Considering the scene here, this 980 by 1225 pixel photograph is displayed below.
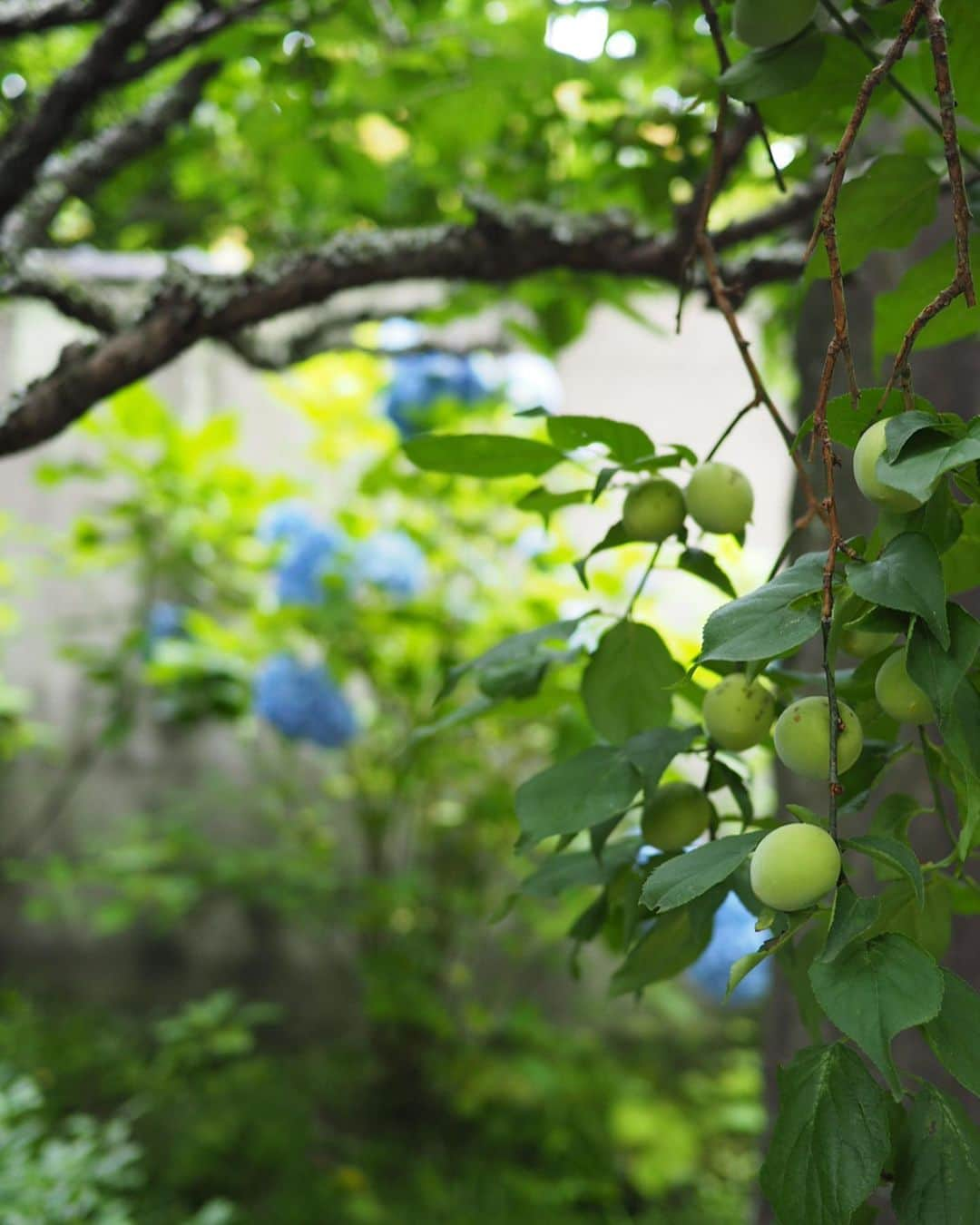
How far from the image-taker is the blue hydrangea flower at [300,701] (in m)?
1.35

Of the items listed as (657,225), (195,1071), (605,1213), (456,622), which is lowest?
(605,1213)

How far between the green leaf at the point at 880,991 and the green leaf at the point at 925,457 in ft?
0.31

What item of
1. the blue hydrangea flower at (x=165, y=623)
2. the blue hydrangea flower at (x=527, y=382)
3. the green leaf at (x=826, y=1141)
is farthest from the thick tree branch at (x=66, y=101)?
the blue hydrangea flower at (x=165, y=623)

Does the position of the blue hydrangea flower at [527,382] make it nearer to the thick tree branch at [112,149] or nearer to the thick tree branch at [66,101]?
the thick tree branch at [112,149]

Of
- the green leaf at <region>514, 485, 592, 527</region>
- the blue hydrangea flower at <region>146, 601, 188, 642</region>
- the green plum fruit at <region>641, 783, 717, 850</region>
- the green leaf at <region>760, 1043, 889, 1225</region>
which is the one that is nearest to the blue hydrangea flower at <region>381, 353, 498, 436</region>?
the blue hydrangea flower at <region>146, 601, 188, 642</region>

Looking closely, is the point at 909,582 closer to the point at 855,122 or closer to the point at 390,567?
the point at 855,122

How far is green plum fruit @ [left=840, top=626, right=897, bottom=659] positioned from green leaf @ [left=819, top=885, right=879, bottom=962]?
0.28ft

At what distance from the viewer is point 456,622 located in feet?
4.61

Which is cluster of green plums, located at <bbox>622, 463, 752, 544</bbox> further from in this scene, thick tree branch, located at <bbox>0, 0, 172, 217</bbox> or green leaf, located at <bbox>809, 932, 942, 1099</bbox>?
thick tree branch, located at <bbox>0, 0, 172, 217</bbox>

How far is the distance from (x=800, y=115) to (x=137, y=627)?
4.31 ft

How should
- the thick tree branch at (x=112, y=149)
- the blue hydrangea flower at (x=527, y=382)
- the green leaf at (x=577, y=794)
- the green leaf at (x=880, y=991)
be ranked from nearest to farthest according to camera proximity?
the green leaf at (x=880, y=991), the green leaf at (x=577, y=794), the thick tree branch at (x=112, y=149), the blue hydrangea flower at (x=527, y=382)

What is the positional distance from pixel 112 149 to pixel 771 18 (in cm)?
58

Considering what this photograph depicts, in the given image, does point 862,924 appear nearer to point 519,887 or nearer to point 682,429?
point 519,887

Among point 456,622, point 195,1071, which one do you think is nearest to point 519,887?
point 456,622
